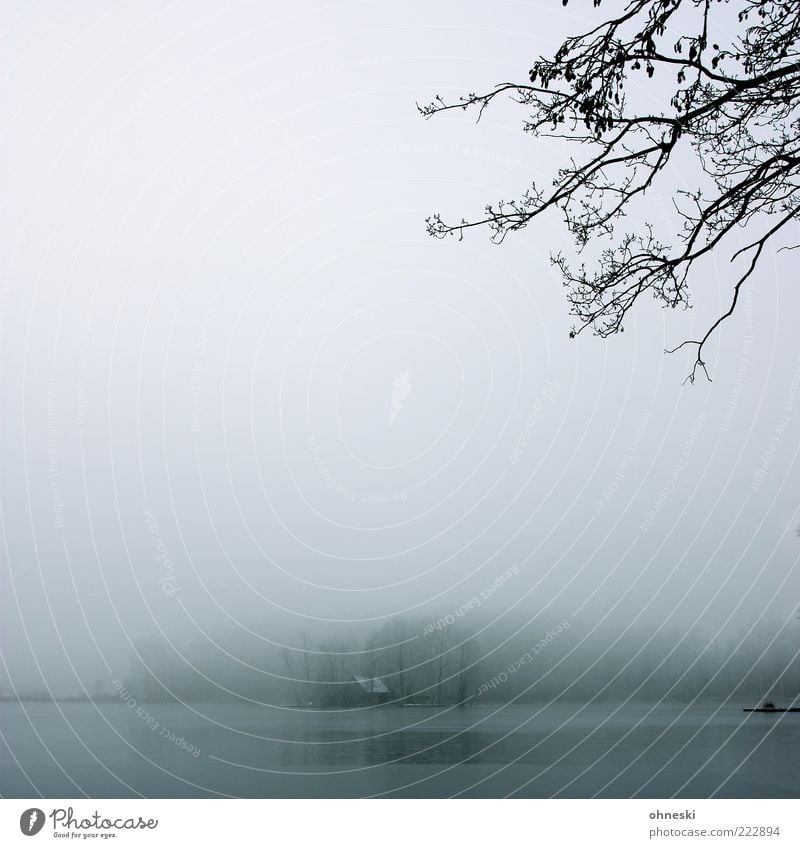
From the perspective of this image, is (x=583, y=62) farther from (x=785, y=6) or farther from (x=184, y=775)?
(x=184, y=775)

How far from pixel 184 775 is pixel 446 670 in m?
17.9

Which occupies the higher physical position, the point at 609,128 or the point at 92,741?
the point at 92,741

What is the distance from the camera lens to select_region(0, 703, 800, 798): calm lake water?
1647 centimetres

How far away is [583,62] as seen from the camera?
4754 millimetres

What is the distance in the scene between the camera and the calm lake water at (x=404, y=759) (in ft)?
54.0

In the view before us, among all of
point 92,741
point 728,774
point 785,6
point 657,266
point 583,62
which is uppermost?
point 92,741

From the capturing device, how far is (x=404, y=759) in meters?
20.3

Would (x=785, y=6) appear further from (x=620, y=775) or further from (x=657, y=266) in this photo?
(x=620, y=775)
